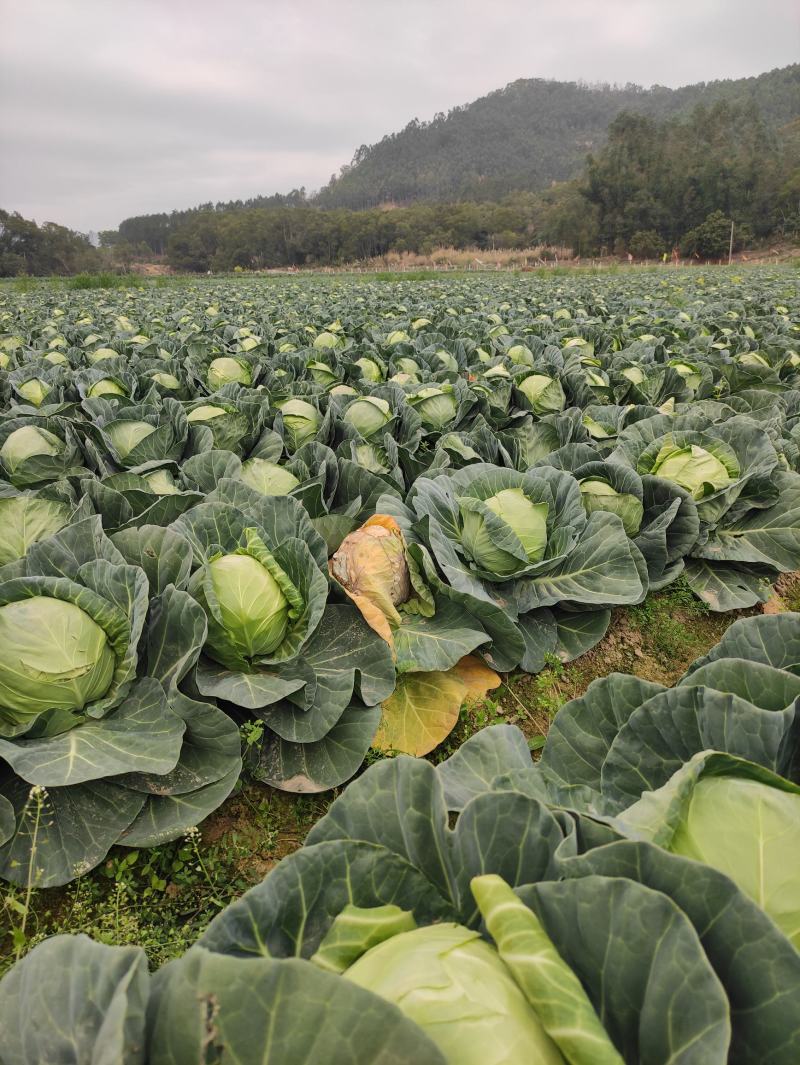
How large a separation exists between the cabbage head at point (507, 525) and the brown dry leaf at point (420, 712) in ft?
2.11

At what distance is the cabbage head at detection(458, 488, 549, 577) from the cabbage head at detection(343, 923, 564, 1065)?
2.24 meters

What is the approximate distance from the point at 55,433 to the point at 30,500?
192cm

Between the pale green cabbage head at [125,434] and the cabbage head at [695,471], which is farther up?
the pale green cabbage head at [125,434]

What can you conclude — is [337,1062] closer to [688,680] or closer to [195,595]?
[688,680]

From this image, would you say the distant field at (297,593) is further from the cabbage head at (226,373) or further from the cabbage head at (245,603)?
the cabbage head at (226,373)

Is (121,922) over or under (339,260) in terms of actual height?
under

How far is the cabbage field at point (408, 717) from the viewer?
995 mm

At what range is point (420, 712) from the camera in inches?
121

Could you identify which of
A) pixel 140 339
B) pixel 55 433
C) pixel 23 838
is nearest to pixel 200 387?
pixel 55 433

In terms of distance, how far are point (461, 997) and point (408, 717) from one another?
6.70 feet

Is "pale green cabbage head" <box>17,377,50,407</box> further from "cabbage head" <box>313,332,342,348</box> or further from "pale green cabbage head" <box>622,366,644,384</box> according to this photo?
"pale green cabbage head" <box>622,366,644,384</box>

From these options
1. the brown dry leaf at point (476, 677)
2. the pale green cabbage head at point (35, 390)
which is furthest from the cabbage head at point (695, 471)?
the pale green cabbage head at point (35, 390)

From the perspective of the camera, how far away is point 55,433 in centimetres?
484

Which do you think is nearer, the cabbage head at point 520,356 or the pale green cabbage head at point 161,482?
the pale green cabbage head at point 161,482
